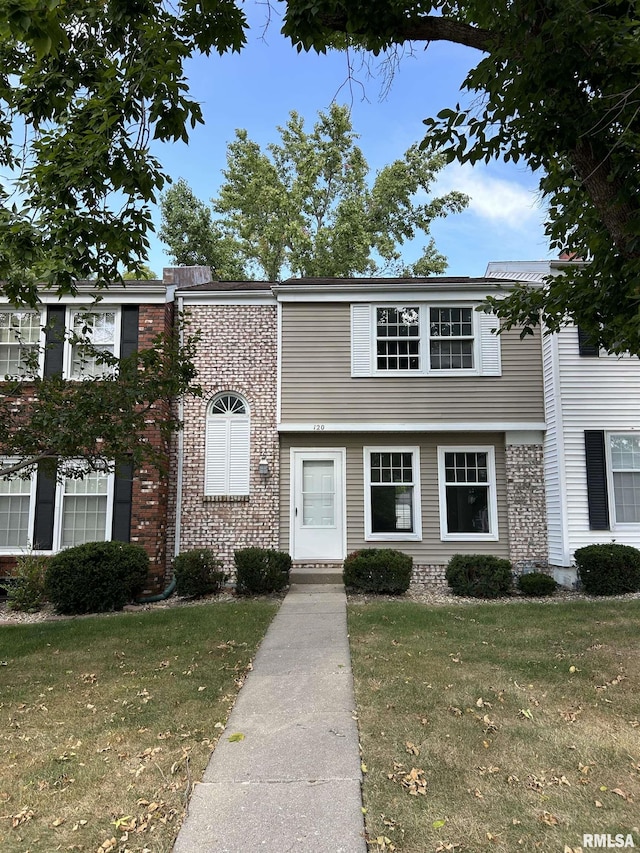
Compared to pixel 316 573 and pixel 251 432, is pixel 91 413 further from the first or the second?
pixel 316 573

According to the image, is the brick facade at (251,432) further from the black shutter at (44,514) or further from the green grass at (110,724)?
the green grass at (110,724)

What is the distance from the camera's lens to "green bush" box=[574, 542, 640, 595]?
9.48 m

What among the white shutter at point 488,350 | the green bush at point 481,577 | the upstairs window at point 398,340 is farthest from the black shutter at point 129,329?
the green bush at point 481,577

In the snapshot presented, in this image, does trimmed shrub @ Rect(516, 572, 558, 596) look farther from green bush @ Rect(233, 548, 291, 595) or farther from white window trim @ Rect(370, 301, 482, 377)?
green bush @ Rect(233, 548, 291, 595)

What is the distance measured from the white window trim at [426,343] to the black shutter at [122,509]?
5.19 meters

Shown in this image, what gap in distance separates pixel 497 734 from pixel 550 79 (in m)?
4.89

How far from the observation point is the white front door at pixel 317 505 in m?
11.0

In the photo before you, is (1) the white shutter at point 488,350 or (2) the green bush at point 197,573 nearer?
(2) the green bush at point 197,573

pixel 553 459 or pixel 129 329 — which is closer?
pixel 553 459

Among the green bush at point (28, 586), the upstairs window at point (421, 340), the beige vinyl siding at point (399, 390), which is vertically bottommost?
the green bush at point (28, 586)

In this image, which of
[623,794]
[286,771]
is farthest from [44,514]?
[623,794]

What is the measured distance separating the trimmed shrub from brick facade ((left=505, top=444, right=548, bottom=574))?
43.5 inches

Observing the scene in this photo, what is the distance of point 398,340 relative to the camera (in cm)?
1132

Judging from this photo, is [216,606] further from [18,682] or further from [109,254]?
[109,254]
